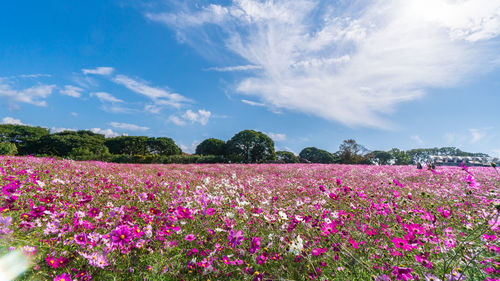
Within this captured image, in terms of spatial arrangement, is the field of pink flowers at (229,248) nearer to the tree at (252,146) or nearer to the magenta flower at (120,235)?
the magenta flower at (120,235)

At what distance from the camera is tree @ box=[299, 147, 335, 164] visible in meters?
53.1

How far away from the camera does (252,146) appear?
39406 mm

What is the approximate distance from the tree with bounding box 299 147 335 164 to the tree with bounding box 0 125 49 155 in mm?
63148

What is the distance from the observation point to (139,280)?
2.43m

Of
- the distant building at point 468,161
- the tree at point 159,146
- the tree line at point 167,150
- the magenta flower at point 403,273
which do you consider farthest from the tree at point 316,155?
Result: the magenta flower at point 403,273

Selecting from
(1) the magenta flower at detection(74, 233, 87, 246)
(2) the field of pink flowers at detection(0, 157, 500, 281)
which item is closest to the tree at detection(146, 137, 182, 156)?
(2) the field of pink flowers at detection(0, 157, 500, 281)

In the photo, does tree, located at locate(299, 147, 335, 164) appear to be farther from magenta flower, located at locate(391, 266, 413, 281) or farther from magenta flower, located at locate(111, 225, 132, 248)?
magenta flower, located at locate(111, 225, 132, 248)

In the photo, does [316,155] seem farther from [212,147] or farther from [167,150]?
[167,150]

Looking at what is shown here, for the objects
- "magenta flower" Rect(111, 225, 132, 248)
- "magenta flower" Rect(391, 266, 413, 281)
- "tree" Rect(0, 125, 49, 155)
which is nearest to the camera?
"magenta flower" Rect(391, 266, 413, 281)

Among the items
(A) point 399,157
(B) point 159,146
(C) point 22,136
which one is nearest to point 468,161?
(A) point 399,157

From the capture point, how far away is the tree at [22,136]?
50656 mm

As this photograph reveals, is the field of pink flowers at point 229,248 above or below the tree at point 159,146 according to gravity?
below

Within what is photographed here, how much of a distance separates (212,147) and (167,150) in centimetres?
1086

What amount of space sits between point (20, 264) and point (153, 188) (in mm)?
3394
